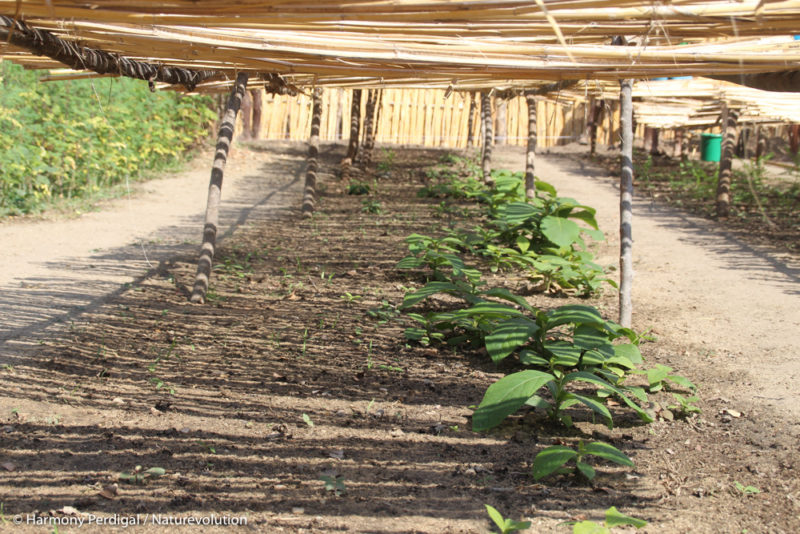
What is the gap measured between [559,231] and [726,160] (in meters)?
5.56

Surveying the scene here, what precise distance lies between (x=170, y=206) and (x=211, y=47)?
26.5 ft

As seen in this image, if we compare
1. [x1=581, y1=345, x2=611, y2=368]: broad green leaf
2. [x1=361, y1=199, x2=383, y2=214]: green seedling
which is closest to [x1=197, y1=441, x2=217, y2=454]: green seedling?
[x1=581, y1=345, x2=611, y2=368]: broad green leaf

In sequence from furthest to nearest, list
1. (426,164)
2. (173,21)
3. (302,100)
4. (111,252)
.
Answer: (302,100) < (426,164) < (111,252) < (173,21)

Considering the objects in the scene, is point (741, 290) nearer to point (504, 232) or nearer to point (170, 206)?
point (504, 232)

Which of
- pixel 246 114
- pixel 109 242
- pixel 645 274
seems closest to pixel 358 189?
pixel 109 242

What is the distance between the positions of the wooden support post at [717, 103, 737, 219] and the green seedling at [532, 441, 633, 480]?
8387 millimetres

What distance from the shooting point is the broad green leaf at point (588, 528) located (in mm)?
2342

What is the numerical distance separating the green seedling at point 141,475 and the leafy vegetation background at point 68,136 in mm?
5062

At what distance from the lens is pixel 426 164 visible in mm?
15609

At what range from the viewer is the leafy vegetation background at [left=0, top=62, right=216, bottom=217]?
8398mm

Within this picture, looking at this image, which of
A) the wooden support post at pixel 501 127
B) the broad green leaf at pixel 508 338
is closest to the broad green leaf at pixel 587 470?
the broad green leaf at pixel 508 338

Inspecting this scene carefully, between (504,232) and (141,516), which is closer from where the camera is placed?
(141,516)

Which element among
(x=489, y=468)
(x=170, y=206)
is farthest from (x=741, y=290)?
(x=170, y=206)

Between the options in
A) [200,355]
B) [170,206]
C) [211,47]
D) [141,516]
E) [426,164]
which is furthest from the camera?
[426,164]
